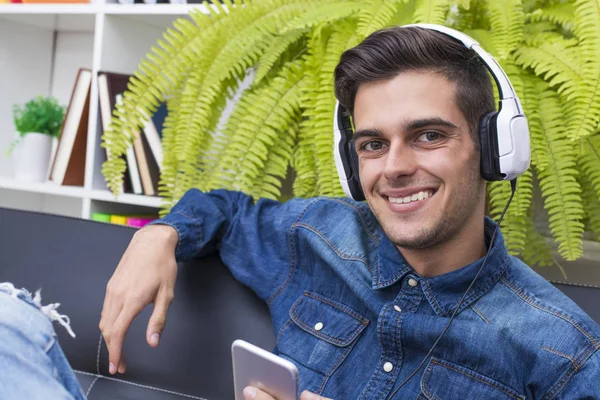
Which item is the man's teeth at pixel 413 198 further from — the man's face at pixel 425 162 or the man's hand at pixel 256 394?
the man's hand at pixel 256 394

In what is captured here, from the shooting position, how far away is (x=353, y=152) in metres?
1.03

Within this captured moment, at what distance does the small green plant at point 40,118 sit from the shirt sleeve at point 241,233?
1154mm

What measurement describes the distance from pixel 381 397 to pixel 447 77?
483 mm

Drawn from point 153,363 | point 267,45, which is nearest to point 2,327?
point 153,363

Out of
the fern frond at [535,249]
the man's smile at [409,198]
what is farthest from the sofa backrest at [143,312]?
the fern frond at [535,249]

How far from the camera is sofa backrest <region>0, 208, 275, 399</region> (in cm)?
110

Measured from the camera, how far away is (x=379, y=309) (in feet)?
3.21

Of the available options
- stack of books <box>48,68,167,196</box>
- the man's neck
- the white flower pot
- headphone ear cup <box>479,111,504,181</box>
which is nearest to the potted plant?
the white flower pot

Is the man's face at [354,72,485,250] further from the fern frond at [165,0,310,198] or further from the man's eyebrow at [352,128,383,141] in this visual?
the fern frond at [165,0,310,198]

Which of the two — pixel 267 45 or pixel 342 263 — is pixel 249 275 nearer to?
pixel 342 263

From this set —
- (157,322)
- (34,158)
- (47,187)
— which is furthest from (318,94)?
(34,158)

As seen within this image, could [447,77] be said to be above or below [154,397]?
above

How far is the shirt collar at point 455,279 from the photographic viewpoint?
0.91m

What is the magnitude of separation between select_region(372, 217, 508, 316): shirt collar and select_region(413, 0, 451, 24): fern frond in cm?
45
